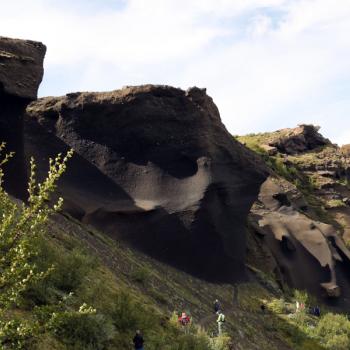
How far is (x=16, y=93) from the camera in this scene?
70.6 ft

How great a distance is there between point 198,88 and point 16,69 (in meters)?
11.6

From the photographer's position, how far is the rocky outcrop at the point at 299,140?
69000 millimetres

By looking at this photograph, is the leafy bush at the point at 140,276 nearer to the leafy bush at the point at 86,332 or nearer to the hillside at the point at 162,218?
the hillside at the point at 162,218

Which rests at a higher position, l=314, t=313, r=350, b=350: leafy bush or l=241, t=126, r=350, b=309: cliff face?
l=241, t=126, r=350, b=309: cliff face

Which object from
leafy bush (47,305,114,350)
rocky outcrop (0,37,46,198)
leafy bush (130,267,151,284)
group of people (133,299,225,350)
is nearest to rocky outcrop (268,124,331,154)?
group of people (133,299,225,350)

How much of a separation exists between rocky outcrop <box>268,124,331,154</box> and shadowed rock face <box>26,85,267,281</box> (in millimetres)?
39456

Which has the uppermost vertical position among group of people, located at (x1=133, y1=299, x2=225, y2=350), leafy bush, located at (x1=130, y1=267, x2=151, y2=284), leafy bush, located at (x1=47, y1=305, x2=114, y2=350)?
leafy bush, located at (x1=130, y1=267, x2=151, y2=284)

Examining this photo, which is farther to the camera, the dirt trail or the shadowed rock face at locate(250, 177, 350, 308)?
the shadowed rock face at locate(250, 177, 350, 308)

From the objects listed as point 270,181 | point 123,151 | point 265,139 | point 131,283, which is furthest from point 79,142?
point 265,139

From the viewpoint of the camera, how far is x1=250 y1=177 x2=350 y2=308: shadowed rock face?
127ft

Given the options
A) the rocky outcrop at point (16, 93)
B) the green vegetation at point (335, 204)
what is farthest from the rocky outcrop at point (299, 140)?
the rocky outcrop at point (16, 93)

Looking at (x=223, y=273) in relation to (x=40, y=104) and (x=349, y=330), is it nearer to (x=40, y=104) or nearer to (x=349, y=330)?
(x=349, y=330)

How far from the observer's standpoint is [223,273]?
30.5 m

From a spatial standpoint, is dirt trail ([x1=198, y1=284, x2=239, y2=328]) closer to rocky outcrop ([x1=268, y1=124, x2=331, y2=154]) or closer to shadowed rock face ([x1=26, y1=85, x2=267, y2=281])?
shadowed rock face ([x1=26, y1=85, x2=267, y2=281])
